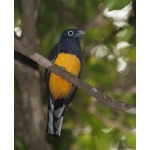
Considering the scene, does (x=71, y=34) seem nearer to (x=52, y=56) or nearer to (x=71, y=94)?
(x=52, y=56)

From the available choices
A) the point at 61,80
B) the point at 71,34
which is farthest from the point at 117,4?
the point at 61,80

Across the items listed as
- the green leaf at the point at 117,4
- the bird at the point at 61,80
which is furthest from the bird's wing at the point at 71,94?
the green leaf at the point at 117,4

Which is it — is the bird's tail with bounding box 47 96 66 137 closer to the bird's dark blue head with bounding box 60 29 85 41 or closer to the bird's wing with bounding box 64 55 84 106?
the bird's wing with bounding box 64 55 84 106

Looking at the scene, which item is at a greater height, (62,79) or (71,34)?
(71,34)

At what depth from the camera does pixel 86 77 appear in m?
1.62

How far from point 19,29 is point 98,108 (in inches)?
16.0

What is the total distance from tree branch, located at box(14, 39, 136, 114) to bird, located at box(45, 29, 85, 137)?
6cm

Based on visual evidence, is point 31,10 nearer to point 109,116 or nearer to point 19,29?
point 19,29

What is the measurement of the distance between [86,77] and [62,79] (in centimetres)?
13

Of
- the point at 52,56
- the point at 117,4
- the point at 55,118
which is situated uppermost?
the point at 117,4

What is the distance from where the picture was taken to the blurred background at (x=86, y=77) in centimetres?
161

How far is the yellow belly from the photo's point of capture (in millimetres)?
1512
